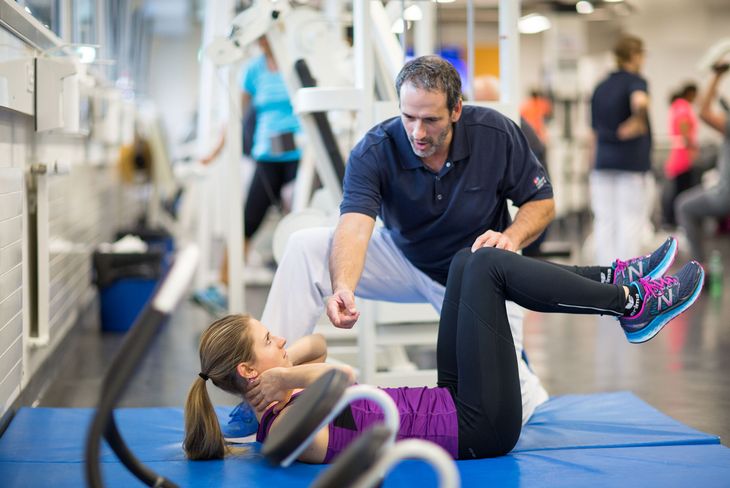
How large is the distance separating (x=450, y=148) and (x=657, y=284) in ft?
2.34

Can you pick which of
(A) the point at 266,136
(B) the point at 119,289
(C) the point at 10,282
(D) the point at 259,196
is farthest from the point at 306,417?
(D) the point at 259,196

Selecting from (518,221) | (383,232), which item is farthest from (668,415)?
(383,232)

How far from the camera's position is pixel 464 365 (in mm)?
2328

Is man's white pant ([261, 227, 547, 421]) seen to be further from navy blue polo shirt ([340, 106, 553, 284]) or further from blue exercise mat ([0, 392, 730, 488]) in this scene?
blue exercise mat ([0, 392, 730, 488])

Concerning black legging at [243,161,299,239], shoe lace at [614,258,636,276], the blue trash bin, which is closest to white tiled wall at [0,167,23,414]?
shoe lace at [614,258,636,276]

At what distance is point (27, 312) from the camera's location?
10.8 ft

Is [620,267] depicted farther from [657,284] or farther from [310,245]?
[310,245]

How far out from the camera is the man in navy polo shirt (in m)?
2.69

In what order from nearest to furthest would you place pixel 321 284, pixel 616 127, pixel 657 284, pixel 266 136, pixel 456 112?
pixel 657 284 → pixel 456 112 → pixel 321 284 → pixel 266 136 → pixel 616 127

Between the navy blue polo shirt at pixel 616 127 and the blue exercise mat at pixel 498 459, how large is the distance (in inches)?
131

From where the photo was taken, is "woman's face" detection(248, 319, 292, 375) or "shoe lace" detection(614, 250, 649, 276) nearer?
"woman's face" detection(248, 319, 292, 375)

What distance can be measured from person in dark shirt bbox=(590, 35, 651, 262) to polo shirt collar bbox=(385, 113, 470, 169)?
3.32 metres

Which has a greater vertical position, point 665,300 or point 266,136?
point 266,136

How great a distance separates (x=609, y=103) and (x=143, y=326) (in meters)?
4.86
